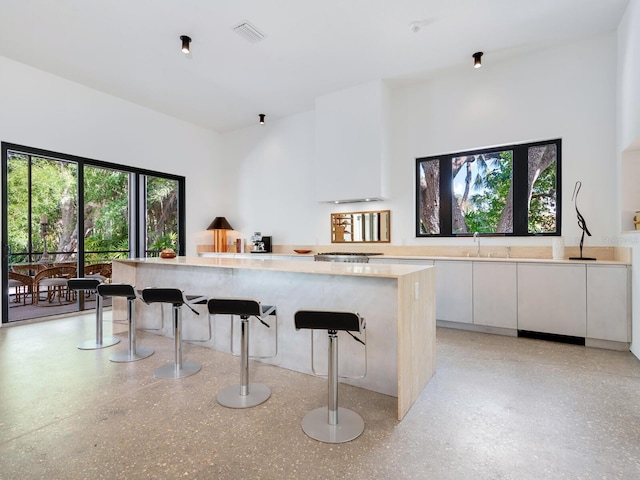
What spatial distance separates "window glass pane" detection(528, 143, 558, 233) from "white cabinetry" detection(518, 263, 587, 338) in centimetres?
77

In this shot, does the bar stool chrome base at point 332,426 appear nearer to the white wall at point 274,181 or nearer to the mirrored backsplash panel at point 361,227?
the mirrored backsplash panel at point 361,227

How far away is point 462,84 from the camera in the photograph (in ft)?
15.0

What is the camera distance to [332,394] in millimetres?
2029

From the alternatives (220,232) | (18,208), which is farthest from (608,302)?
(18,208)

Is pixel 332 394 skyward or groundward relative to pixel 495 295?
groundward

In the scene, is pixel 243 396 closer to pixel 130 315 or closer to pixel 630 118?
pixel 130 315

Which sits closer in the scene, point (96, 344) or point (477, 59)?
point (96, 344)

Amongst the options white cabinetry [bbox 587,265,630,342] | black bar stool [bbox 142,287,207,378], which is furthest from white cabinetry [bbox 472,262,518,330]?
black bar stool [bbox 142,287,207,378]

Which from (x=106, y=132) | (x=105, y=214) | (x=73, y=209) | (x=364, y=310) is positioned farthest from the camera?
(x=105, y=214)

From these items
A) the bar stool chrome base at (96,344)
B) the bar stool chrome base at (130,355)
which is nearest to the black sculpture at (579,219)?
the bar stool chrome base at (130,355)

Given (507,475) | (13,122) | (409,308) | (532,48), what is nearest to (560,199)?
(532,48)

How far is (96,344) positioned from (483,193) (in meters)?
5.06

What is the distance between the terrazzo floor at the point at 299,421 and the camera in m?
1.66

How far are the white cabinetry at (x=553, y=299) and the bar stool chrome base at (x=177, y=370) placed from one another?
347 cm
